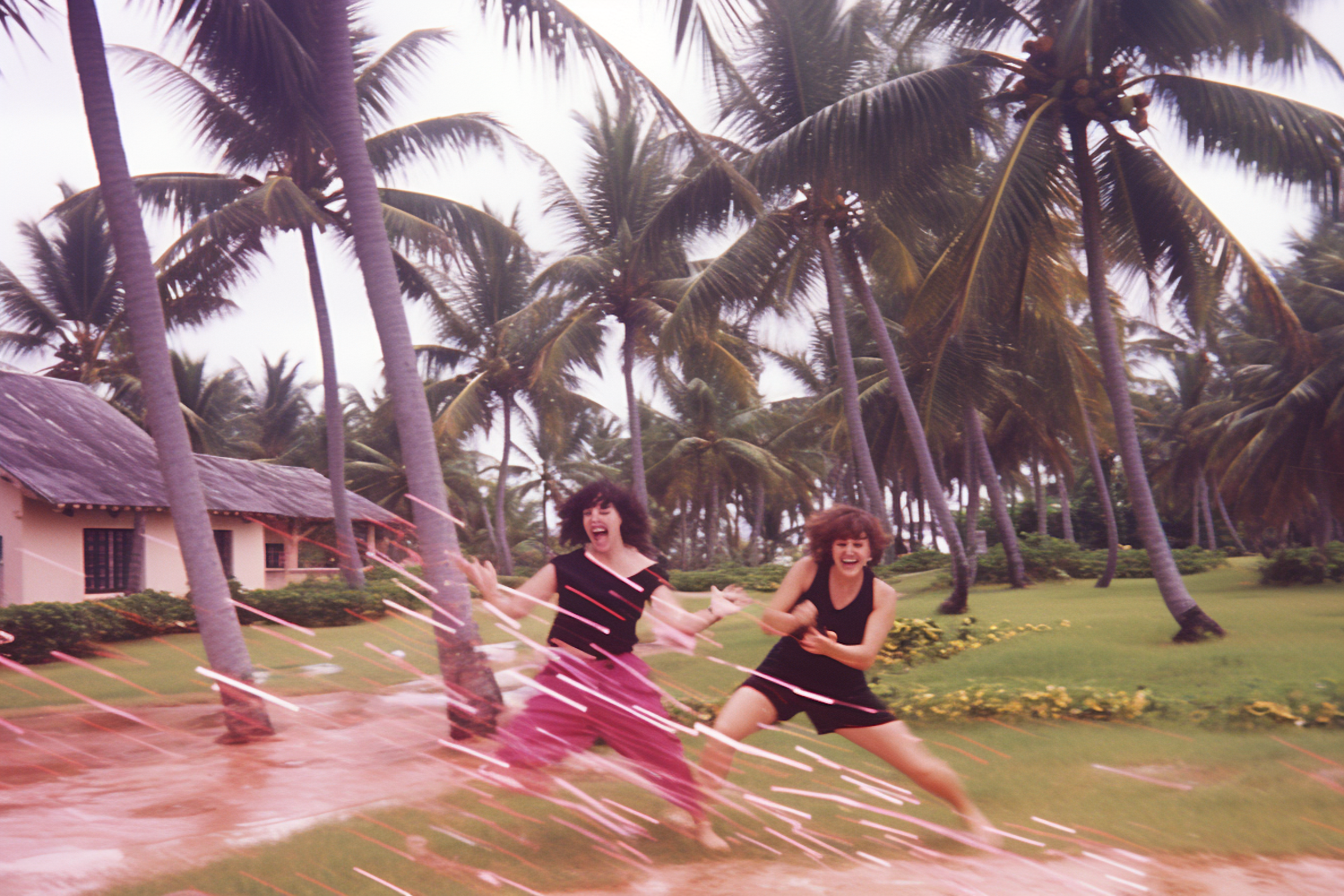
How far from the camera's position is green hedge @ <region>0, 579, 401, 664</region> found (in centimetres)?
1311

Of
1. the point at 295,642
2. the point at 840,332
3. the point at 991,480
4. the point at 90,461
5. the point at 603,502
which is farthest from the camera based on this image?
the point at 991,480

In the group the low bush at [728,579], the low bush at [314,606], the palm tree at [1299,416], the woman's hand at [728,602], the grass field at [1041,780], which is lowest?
the low bush at [728,579]

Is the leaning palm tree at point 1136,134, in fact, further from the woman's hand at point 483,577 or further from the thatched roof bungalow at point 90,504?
the thatched roof bungalow at point 90,504

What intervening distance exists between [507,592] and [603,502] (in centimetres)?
73

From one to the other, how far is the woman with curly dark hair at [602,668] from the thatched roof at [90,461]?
1044cm

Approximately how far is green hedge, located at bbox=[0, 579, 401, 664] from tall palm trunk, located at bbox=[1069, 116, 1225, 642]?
13.2 m

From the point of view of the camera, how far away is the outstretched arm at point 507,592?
456cm

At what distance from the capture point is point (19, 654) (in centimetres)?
1309

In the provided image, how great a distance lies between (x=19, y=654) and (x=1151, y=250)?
15.8 m

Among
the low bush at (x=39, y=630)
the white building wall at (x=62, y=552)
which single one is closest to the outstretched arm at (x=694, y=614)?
the low bush at (x=39, y=630)

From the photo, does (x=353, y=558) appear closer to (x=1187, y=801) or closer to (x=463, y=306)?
(x=463, y=306)

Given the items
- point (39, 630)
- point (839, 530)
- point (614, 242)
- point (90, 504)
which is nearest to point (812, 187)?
point (614, 242)

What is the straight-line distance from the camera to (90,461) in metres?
18.7

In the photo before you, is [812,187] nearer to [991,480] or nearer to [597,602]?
[991,480]
